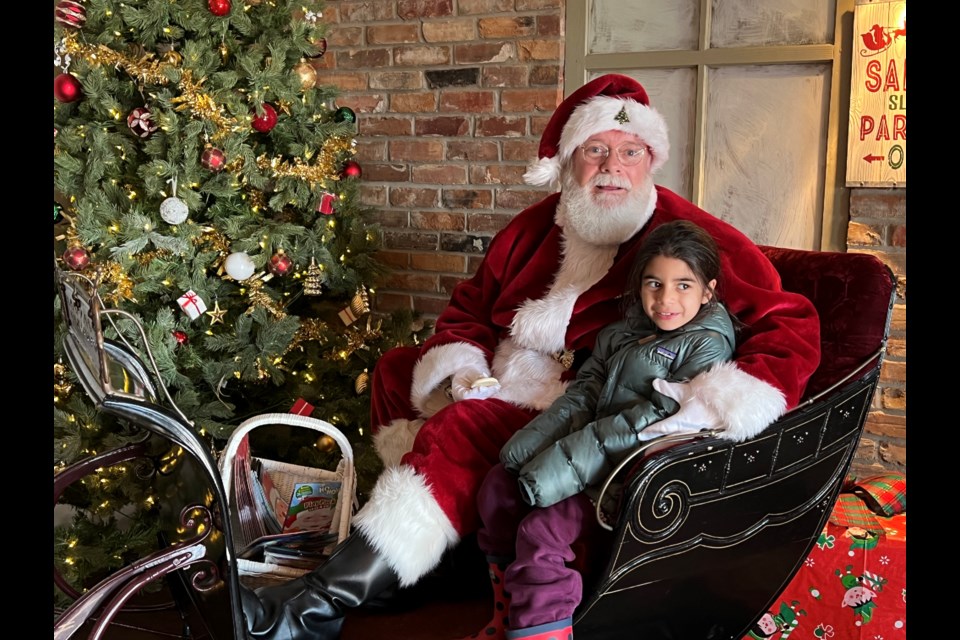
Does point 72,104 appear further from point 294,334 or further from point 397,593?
point 397,593

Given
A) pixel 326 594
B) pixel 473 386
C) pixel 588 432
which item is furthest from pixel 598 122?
pixel 326 594

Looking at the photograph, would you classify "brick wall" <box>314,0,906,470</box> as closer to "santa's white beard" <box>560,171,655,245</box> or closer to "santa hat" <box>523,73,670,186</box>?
"santa hat" <box>523,73,670,186</box>

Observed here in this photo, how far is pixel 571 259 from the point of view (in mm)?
2369

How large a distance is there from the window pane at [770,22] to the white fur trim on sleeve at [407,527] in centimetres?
205

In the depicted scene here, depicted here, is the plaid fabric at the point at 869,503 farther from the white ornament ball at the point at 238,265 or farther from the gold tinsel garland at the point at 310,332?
the white ornament ball at the point at 238,265

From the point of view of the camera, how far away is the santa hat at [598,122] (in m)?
2.28

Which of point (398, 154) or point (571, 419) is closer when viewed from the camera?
point (571, 419)

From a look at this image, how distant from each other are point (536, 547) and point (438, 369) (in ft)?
2.40

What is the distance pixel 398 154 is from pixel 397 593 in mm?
2243

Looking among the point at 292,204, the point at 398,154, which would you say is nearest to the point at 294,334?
the point at 292,204

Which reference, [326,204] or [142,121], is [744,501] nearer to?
[326,204]

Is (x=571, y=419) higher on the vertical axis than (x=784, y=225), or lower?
lower

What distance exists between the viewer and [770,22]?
2941 millimetres

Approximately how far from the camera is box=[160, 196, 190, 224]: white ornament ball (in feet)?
9.36
